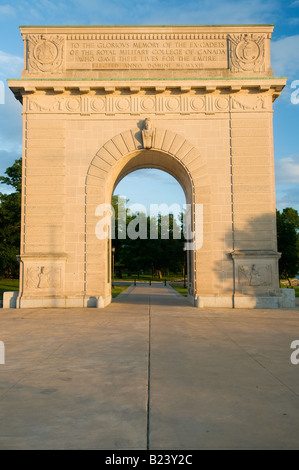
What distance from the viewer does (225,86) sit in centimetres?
1805

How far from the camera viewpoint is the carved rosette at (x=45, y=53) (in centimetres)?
1853

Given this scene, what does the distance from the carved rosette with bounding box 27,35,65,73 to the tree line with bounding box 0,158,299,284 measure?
85.1ft

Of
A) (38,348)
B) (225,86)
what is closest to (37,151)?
(225,86)

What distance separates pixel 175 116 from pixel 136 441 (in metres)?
16.6

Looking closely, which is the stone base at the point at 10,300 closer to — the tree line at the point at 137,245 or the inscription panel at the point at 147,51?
the inscription panel at the point at 147,51

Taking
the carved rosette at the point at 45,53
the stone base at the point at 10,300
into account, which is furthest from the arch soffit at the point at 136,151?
the stone base at the point at 10,300

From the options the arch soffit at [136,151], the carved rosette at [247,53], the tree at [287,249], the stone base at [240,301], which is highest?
the carved rosette at [247,53]

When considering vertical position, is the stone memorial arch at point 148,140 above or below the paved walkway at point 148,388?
above

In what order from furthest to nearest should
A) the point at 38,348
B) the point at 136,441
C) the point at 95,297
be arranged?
the point at 95,297 < the point at 38,348 < the point at 136,441

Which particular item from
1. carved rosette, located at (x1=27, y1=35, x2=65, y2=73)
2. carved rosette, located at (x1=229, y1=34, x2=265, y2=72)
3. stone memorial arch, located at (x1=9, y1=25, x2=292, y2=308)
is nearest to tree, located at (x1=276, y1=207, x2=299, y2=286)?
stone memorial arch, located at (x1=9, y1=25, x2=292, y2=308)

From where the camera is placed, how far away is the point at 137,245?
234ft

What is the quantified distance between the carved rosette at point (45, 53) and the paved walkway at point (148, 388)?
13.4 meters
